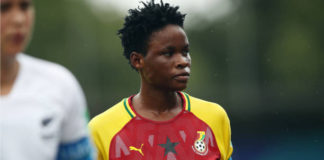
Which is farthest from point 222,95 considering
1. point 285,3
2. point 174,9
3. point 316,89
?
point 174,9

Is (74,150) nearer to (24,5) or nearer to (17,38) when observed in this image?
(17,38)

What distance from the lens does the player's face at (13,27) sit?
8.73ft

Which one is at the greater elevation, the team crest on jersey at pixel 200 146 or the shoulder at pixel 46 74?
the shoulder at pixel 46 74

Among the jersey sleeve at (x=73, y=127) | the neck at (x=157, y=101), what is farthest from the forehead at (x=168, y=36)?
the jersey sleeve at (x=73, y=127)

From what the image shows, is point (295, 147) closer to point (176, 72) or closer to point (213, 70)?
point (176, 72)

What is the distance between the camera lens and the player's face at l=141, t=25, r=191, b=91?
458 centimetres

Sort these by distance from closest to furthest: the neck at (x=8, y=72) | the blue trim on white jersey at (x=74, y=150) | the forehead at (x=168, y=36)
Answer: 1. the neck at (x=8, y=72)
2. the blue trim on white jersey at (x=74, y=150)
3. the forehead at (x=168, y=36)

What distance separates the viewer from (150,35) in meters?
4.82

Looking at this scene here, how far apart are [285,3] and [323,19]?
Answer: 173cm

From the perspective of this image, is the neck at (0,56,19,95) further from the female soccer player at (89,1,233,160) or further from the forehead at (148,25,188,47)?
the forehead at (148,25,188,47)

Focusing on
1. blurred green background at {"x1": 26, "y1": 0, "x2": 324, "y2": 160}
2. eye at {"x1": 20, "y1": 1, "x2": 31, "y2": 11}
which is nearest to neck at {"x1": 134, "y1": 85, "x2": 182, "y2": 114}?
eye at {"x1": 20, "y1": 1, "x2": 31, "y2": 11}

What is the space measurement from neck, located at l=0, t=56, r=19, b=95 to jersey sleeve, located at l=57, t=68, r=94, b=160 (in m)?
0.25

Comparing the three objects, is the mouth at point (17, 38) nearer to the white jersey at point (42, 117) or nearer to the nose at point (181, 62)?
the white jersey at point (42, 117)

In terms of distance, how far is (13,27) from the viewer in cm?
266
